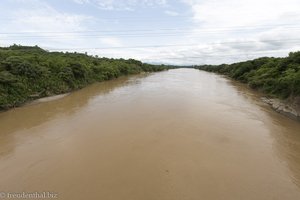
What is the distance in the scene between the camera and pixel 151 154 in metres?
7.48

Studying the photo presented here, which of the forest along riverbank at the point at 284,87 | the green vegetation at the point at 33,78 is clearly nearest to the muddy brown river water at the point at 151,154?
the forest along riverbank at the point at 284,87

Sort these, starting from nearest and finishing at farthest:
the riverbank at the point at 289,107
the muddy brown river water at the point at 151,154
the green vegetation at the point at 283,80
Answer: the muddy brown river water at the point at 151,154 → the riverbank at the point at 289,107 → the green vegetation at the point at 283,80

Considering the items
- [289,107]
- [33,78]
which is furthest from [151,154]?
[33,78]

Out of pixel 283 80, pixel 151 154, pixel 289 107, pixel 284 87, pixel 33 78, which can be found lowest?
pixel 151 154

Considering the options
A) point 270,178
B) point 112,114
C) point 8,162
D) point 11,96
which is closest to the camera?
point 270,178

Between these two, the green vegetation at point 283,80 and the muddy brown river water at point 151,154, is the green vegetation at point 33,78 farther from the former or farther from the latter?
the green vegetation at point 283,80

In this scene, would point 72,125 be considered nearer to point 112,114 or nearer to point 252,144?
point 112,114

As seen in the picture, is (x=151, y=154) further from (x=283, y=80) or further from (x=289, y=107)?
(x=283, y=80)

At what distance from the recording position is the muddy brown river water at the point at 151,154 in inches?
223

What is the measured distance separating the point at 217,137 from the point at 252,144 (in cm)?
124

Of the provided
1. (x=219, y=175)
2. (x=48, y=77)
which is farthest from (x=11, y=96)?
(x=219, y=175)

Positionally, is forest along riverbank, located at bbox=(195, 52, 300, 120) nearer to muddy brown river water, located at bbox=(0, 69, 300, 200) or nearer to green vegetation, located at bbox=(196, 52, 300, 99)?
green vegetation, located at bbox=(196, 52, 300, 99)

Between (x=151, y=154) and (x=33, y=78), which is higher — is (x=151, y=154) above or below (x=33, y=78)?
below

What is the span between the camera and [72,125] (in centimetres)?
1055
